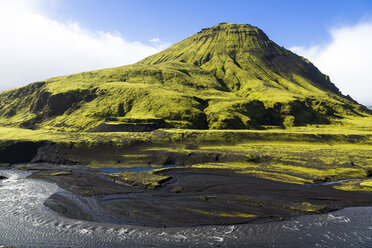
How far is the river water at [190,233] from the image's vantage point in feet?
95.0

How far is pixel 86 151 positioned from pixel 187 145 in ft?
125

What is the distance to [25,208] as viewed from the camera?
39.6 metres

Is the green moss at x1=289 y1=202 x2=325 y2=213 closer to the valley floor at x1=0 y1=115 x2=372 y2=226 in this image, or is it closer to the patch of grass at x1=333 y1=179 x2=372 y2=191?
the valley floor at x1=0 y1=115 x2=372 y2=226

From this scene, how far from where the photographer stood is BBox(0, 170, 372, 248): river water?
29.0 meters

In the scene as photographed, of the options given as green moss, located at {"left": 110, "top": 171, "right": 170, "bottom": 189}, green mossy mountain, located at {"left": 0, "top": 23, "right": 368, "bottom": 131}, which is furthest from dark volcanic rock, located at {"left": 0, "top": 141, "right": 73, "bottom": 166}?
green mossy mountain, located at {"left": 0, "top": 23, "right": 368, "bottom": 131}

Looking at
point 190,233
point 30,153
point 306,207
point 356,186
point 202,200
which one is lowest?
point 190,233

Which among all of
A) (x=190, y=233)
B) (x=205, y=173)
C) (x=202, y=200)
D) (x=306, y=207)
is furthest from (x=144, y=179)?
(x=306, y=207)

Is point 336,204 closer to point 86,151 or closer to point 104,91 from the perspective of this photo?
point 86,151

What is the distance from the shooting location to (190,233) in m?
31.1

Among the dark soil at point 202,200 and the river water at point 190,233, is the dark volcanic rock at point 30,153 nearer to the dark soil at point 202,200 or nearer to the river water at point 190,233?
the dark soil at point 202,200

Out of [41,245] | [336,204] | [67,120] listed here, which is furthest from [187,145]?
[67,120]

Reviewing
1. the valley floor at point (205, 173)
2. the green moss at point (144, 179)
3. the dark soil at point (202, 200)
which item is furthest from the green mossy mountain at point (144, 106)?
the dark soil at point (202, 200)

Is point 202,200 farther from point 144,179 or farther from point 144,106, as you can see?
point 144,106

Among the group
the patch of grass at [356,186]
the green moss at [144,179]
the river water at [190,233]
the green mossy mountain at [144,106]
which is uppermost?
the green mossy mountain at [144,106]
